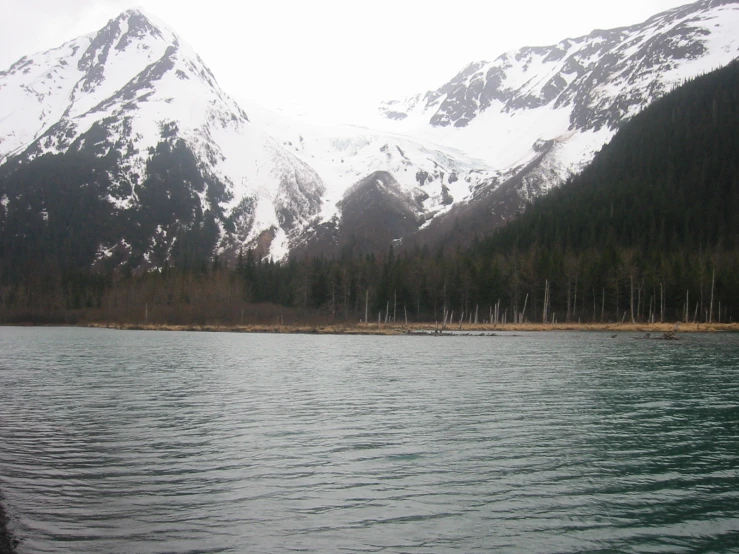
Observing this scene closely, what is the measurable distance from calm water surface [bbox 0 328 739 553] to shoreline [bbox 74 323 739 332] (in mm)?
73470

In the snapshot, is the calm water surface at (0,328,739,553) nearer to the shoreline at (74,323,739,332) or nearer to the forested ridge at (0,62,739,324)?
the shoreline at (74,323,739,332)

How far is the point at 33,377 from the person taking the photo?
4650 cm

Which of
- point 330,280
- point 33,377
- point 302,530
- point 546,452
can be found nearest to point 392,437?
point 546,452

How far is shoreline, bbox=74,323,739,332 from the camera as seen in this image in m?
115

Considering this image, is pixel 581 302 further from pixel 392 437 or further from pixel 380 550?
pixel 380 550

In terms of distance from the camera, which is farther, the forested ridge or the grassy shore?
the forested ridge

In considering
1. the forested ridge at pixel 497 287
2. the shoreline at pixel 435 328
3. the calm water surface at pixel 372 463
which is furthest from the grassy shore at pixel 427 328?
the calm water surface at pixel 372 463

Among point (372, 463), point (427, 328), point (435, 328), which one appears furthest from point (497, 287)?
point (372, 463)

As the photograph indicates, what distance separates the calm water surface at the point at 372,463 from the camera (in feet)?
50.3

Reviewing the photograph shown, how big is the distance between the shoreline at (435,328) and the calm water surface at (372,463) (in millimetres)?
73470

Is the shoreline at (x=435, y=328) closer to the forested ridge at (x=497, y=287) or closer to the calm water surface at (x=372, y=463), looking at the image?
the forested ridge at (x=497, y=287)

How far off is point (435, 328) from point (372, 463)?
107 m

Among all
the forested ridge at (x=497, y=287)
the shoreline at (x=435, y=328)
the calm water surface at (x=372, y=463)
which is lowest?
the calm water surface at (x=372, y=463)

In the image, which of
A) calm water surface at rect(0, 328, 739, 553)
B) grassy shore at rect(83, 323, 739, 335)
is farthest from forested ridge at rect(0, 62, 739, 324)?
calm water surface at rect(0, 328, 739, 553)
